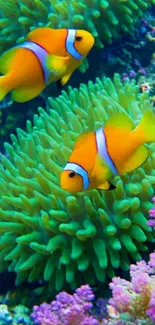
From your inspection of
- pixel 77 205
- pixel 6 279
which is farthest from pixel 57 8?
pixel 6 279

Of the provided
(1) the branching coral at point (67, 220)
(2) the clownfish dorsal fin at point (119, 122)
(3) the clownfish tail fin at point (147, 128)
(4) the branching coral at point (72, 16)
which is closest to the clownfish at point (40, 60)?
(1) the branching coral at point (67, 220)

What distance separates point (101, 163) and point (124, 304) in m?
0.71

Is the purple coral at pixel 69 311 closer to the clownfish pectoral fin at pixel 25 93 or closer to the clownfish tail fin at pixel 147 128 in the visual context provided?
the clownfish tail fin at pixel 147 128

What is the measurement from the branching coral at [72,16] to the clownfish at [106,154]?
5.92 feet

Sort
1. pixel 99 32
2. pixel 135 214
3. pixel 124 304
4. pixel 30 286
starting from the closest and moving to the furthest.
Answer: pixel 124 304 < pixel 135 214 < pixel 30 286 < pixel 99 32

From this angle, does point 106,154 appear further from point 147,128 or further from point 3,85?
point 3,85

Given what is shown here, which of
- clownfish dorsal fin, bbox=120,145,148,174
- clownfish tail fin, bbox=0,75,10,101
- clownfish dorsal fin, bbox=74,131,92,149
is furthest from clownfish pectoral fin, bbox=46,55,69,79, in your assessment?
clownfish dorsal fin, bbox=120,145,148,174

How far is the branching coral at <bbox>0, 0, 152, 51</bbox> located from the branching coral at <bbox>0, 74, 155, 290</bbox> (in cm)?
118

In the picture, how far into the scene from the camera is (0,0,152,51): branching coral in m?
3.71

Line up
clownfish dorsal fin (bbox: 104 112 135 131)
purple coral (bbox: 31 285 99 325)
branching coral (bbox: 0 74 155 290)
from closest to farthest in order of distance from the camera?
purple coral (bbox: 31 285 99 325) < clownfish dorsal fin (bbox: 104 112 135 131) < branching coral (bbox: 0 74 155 290)

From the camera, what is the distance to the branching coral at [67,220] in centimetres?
245

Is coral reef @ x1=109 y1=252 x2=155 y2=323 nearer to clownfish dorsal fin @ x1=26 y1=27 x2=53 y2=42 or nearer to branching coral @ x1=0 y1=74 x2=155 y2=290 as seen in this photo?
branching coral @ x1=0 y1=74 x2=155 y2=290

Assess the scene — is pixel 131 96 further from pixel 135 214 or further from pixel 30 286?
pixel 30 286

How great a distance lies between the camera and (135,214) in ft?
8.15
